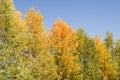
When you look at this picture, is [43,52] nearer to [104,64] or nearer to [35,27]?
[35,27]

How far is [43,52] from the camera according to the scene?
3644 cm

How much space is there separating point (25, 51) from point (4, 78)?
5628mm

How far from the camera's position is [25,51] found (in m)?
33.2

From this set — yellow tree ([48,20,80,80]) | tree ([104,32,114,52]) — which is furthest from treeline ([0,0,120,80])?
tree ([104,32,114,52])

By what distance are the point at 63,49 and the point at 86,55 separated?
22.9 ft

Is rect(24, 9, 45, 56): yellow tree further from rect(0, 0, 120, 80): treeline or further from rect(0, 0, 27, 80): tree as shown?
rect(0, 0, 27, 80): tree

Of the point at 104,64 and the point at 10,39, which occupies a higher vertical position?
the point at 104,64

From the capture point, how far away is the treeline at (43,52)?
29453 mm

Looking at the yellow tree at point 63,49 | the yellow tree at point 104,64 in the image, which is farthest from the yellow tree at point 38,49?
the yellow tree at point 104,64

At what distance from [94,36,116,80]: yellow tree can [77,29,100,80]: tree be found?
19.4 feet

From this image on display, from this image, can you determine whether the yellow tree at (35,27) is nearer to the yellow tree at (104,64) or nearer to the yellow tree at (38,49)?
the yellow tree at (38,49)

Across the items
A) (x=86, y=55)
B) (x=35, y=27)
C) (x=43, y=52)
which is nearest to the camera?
(x=43, y=52)

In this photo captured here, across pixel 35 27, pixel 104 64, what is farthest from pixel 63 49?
pixel 104 64

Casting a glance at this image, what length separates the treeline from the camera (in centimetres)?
2945
